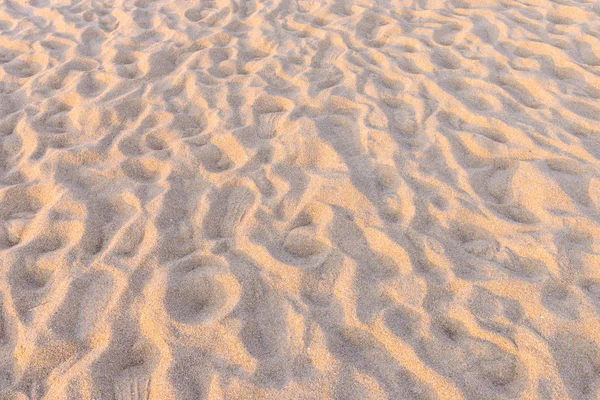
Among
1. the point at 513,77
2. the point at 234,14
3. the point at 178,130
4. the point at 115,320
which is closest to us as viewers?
the point at 115,320

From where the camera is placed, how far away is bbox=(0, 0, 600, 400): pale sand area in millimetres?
1881

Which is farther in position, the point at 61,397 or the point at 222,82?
the point at 222,82

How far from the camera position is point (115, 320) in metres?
2.02

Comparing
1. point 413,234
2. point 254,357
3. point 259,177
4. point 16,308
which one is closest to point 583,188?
point 413,234

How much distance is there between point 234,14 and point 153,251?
112 inches

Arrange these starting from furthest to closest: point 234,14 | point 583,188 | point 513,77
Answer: point 234,14, point 513,77, point 583,188

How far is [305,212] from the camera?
98.4 inches

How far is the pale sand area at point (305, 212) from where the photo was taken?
1881 mm

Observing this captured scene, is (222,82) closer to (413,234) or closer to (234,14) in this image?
(234,14)

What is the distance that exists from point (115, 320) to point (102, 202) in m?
0.78

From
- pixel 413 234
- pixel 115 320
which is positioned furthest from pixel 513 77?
pixel 115 320

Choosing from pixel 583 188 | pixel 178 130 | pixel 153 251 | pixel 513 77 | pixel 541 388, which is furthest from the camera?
pixel 513 77

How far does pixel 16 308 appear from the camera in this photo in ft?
6.80

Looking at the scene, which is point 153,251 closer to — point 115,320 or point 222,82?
point 115,320
